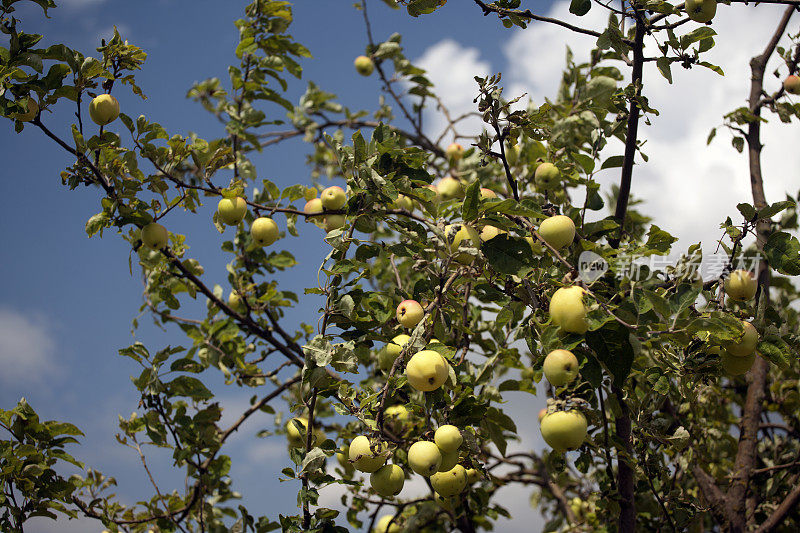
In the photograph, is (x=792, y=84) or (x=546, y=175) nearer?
(x=546, y=175)

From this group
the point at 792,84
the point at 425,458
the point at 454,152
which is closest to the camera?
the point at 425,458

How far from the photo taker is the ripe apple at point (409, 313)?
251 cm

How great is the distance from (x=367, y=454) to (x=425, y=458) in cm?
21

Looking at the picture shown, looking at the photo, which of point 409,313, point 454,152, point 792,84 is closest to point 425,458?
point 409,313

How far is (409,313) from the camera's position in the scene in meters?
2.51

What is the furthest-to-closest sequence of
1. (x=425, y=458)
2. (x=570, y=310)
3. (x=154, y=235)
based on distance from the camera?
(x=154, y=235) < (x=425, y=458) < (x=570, y=310)

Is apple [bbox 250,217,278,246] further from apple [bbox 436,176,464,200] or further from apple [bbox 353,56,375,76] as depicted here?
apple [bbox 353,56,375,76]

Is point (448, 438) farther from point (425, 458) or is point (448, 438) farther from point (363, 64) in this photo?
point (363, 64)

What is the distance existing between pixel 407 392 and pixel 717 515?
207 cm

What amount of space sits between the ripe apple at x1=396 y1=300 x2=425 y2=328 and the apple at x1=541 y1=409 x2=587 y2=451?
671 millimetres

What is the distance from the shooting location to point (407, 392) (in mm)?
3104

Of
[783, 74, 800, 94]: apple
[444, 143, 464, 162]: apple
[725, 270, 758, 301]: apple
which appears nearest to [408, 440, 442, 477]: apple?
[725, 270, 758, 301]: apple

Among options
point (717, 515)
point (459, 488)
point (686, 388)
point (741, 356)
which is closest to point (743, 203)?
point (741, 356)

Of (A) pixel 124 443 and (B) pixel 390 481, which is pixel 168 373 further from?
(B) pixel 390 481
